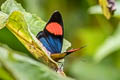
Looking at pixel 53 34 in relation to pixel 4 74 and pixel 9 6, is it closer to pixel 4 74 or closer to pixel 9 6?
pixel 9 6

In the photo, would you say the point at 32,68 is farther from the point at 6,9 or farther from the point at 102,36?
the point at 102,36

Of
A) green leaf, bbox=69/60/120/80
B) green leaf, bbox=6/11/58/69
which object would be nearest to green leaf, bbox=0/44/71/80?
green leaf, bbox=6/11/58/69

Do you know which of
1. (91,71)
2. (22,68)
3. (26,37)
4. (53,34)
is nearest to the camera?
(22,68)

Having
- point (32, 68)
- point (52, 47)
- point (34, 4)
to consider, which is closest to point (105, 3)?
point (52, 47)

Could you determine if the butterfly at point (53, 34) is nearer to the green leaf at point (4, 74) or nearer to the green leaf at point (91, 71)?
the green leaf at point (4, 74)

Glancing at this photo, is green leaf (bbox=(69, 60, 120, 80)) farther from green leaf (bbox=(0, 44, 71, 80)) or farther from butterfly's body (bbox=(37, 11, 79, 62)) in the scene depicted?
green leaf (bbox=(0, 44, 71, 80))

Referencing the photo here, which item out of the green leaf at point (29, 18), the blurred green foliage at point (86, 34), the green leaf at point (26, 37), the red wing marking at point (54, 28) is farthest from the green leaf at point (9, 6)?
the blurred green foliage at point (86, 34)

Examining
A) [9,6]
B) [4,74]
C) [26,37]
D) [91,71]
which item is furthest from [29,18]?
[91,71]
